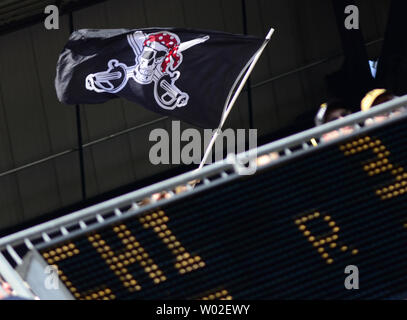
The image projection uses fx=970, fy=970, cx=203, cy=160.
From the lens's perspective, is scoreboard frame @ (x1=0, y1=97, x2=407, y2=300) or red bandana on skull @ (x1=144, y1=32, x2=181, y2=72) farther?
red bandana on skull @ (x1=144, y1=32, x2=181, y2=72)

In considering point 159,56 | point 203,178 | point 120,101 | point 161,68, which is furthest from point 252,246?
point 120,101

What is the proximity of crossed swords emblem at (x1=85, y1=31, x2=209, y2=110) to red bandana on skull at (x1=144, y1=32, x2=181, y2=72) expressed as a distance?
14mm

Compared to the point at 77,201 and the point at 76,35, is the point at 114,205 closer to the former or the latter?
the point at 76,35

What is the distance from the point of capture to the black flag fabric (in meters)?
10.6

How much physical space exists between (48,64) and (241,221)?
10.7m

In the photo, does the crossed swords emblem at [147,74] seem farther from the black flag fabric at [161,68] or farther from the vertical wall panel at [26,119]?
the vertical wall panel at [26,119]

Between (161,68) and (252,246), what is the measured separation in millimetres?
4279

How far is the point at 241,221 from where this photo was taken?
22.7 feet

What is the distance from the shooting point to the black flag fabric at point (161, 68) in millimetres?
10641

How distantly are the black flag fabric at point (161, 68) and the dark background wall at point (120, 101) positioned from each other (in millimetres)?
5998

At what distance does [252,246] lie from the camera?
22.6 ft

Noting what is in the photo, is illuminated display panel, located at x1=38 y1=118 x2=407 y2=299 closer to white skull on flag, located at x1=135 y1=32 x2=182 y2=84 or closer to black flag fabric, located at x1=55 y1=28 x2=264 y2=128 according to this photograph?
black flag fabric, located at x1=55 y1=28 x2=264 y2=128
